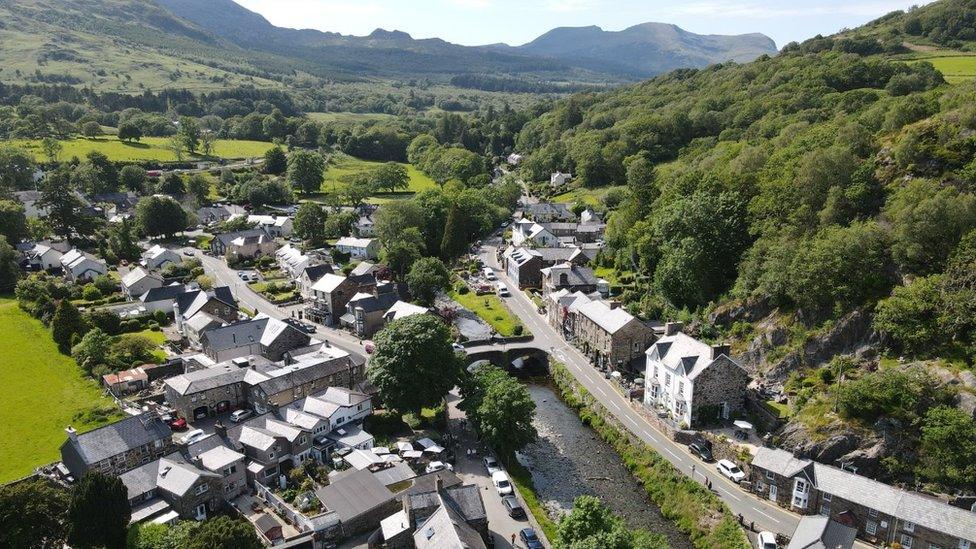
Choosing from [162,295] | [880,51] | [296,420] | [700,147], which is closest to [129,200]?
[162,295]

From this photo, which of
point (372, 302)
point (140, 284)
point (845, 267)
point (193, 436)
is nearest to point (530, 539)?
point (193, 436)

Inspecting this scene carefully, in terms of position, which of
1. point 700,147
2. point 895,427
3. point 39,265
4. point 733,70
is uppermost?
point 733,70

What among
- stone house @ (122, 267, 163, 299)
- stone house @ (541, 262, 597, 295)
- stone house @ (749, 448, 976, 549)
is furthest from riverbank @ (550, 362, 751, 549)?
stone house @ (122, 267, 163, 299)

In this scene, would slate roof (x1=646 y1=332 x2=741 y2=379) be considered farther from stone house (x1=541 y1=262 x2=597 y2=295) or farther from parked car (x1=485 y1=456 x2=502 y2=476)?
stone house (x1=541 y1=262 x2=597 y2=295)

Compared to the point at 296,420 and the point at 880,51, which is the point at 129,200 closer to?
the point at 296,420

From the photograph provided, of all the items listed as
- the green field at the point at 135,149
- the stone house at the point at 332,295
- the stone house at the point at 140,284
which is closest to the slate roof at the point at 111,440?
the stone house at the point at 332,295

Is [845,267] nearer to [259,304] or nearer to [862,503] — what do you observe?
[862,503]
